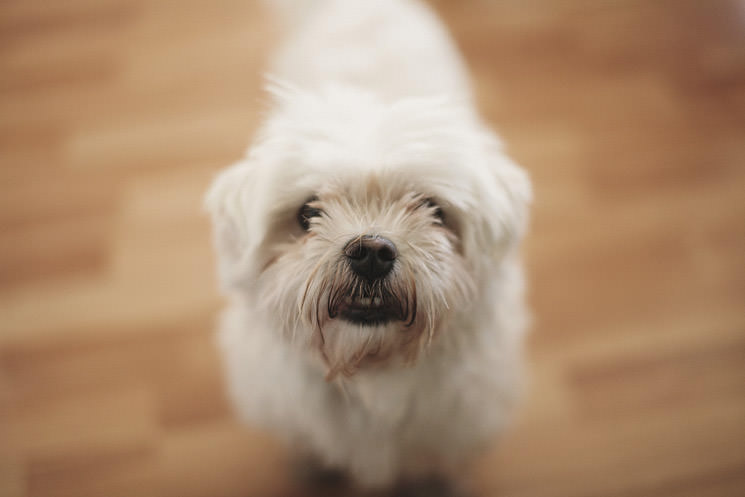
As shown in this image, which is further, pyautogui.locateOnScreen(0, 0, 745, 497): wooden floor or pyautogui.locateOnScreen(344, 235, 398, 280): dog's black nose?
pyautogui.locateOnScreen(0, 0, 745, 497): wooden floor

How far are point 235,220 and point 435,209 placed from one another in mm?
319

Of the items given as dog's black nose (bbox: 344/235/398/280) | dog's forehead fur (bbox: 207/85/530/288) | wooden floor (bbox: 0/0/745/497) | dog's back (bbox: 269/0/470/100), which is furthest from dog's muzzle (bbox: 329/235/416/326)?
wooden floor (bbox: 0/0/745/497)

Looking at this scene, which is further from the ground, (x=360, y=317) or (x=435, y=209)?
(x=435, y=209)

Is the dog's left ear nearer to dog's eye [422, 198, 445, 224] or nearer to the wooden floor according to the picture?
dog's eye [422, 198, 445, 224]

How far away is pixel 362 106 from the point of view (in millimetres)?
812

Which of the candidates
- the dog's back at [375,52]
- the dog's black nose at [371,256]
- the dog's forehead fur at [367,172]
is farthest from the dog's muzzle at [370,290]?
the dog's back at [375,52]

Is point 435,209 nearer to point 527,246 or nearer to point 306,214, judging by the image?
point 306,214

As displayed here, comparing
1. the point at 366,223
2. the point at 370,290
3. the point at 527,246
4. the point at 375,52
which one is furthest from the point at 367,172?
the point at 527,246

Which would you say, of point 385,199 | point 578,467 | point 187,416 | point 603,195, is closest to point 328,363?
point 385,199

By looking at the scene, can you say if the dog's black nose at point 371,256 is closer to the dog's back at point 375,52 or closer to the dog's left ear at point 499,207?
the dog's left ear at point 499,207

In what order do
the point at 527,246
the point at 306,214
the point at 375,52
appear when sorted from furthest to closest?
the point at 527,246
the point at 375,52
the point at 306,214

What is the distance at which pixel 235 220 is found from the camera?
2.54 ft

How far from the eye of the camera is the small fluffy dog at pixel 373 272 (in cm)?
72

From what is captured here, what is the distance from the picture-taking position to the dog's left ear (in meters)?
0.76
